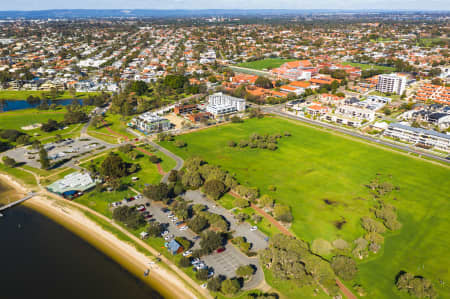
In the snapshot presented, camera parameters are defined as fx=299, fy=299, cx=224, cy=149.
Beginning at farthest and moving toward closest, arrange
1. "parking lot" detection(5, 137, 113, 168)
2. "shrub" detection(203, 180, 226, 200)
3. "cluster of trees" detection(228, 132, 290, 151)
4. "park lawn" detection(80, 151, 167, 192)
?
"cluster of trees" detection(228, 132, 290, 151)
"parking lot" detection(5, 137, 113, 168)
"park lawn" detection(80, 151, 167, 192)
"shrub" detection(203, 180, 226, 200)

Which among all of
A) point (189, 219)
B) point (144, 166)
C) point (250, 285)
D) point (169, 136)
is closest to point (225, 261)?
point (250, 285)

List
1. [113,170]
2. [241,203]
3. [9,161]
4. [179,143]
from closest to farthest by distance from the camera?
[241,203], [113,170], [9,161], [179,143]

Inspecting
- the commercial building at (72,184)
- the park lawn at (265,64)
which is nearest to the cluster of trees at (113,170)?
the commercial building at (72,184)

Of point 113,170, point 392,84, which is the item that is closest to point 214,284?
point 113,170

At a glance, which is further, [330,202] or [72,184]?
[72,184]

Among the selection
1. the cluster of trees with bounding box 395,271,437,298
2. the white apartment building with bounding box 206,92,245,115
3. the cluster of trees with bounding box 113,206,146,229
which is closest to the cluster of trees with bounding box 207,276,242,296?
the cluster of trees with bounding box 113,206,146,229

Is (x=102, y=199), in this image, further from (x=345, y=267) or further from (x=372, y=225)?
(x=372, y=225)

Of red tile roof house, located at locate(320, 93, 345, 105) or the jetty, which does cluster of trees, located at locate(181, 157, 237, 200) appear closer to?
the jetty
